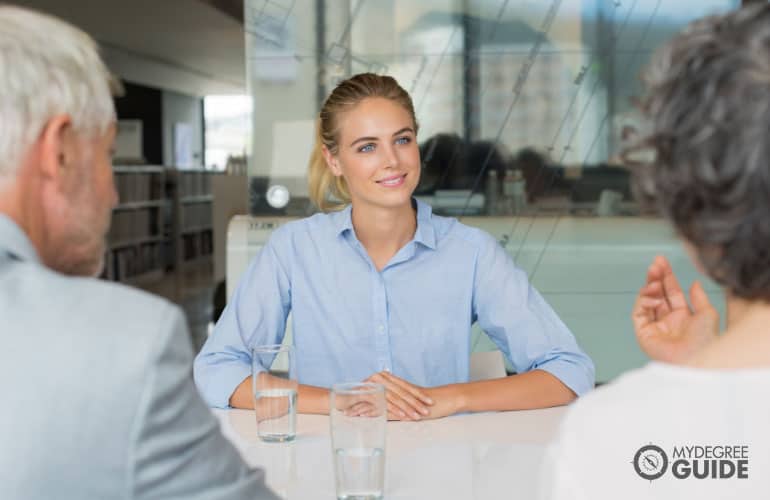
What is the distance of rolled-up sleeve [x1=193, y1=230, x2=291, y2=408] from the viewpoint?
2.12 meters

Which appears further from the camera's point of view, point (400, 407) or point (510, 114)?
point (510, 114)

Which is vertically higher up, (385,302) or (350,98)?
(350,98)

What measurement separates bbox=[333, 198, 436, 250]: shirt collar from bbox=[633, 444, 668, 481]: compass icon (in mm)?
1371

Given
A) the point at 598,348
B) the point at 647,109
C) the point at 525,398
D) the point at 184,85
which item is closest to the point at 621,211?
the point at 598,348

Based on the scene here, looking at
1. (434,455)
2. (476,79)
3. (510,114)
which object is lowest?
(434,455)

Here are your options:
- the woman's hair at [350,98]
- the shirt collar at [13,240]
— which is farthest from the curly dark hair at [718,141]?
the woman's hair at [350,98]

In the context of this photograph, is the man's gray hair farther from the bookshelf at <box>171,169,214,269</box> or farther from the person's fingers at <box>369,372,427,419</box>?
the bookshelf at <box>171,169,214,269</box>

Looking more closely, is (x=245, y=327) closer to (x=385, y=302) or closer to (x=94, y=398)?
(x=385, y=302)

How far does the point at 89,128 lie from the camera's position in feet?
3.41

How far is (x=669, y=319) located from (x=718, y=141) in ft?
1.64

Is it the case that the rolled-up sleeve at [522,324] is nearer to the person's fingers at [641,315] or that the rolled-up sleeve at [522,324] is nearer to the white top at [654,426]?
the person's fingers at [641,315]

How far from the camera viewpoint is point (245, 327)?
2340mm

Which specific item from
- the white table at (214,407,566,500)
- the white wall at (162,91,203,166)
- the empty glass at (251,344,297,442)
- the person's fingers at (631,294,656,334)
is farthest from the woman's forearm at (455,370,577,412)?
the white wall at (162,91,203,166)

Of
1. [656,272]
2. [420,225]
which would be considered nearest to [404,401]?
[420,225]
